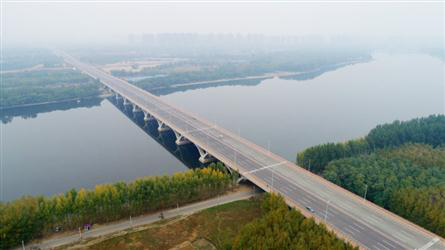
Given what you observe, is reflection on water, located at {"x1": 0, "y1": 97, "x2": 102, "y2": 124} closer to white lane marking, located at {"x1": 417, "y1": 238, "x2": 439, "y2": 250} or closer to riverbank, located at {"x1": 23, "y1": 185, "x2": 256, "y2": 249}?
riverbank, located at {"x1": 23, "y1": 185, "x2": 256, "y2": 249}

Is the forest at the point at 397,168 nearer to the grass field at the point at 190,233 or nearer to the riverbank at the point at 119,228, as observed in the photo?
the riverbank at the point at 119,228

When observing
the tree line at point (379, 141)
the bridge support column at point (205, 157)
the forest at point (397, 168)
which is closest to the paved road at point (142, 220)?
the tree line at point (379, 141)

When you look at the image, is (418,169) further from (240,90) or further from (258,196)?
(240,90)

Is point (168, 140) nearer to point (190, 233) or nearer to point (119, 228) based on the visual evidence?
point (119, 228)

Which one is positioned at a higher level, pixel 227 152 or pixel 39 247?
pixel 227 152

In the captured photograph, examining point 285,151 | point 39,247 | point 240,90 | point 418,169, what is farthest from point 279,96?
point 39,247

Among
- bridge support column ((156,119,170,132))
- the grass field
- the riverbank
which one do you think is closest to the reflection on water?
bridge support column ((156,119,170,132))

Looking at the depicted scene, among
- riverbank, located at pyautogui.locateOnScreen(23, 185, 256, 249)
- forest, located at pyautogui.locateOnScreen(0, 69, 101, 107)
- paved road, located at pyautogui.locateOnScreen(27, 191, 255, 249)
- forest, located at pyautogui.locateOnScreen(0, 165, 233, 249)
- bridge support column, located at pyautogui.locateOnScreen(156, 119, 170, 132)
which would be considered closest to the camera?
forest, located at pyautogui.locateOnScreen(0, 165, 233, 249)
